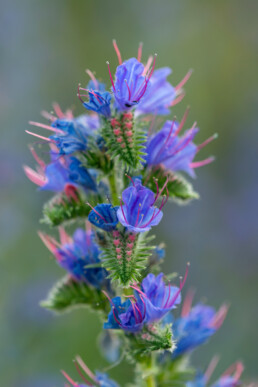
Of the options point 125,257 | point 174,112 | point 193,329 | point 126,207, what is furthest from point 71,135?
point 174,112

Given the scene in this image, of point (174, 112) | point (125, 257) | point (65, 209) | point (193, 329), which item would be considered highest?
point (174, 112)

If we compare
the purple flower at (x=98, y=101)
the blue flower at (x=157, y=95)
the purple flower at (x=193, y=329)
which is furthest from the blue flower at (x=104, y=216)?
the purple flower at (x=193, y=329)

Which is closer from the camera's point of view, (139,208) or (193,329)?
(139,208)

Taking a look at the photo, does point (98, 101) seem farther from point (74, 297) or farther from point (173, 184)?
point (74, 297)

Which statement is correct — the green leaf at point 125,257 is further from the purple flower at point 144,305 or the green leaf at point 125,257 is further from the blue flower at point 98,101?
Answer: the blue flower at point 98,101

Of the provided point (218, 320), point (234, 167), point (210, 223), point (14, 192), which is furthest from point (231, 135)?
point (218, 320)

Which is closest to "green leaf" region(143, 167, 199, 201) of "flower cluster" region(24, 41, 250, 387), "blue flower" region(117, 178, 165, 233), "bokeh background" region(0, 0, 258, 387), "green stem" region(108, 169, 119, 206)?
"flower cluster" region(24, 41, 250, 387)

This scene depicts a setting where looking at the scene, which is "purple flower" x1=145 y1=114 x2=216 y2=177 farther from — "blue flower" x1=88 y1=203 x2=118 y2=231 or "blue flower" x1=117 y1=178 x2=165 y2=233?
"blue flower" x1=88 y1=203 x2=118 y2=231
